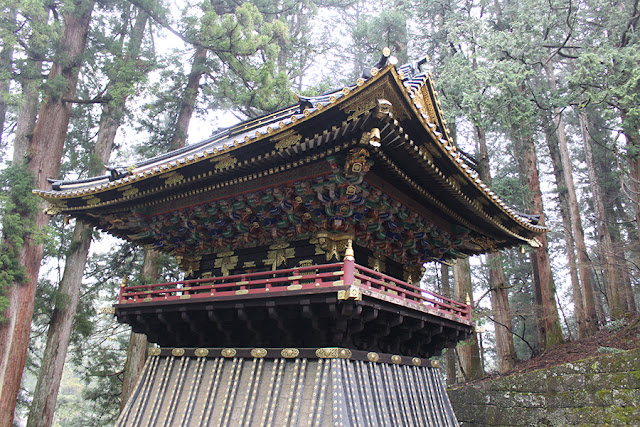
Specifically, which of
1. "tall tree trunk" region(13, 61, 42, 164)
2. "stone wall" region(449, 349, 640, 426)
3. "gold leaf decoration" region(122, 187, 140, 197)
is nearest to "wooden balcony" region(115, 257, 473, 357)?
"gold leaf decoration" region(122, 187, 140, 197)

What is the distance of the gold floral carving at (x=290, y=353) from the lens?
7.29 m

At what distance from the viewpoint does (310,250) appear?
802cm

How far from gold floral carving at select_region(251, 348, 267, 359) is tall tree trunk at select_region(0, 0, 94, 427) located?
6442mm

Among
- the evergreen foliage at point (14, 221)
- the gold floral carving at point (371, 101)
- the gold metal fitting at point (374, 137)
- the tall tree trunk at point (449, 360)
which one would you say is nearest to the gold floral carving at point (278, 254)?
the gold metal fitting at point (374, 137)

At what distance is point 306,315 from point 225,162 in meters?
2.78

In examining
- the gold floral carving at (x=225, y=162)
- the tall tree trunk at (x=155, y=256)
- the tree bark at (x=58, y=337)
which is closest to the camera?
the gold floral carving at (x=225, y=162)

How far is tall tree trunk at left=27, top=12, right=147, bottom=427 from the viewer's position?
38.5 feet

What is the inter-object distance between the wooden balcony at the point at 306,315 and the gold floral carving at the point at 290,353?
137mm

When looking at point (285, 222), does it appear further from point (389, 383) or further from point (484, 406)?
point (484, 406)

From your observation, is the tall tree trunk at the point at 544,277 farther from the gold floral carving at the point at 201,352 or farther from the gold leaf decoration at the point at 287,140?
the gold floral carving at the point at 201,352

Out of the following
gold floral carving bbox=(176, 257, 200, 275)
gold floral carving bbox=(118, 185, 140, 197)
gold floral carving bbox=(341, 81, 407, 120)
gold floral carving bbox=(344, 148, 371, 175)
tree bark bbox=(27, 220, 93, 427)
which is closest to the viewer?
gold floral carving bbox=(341, 81, 407, 120)

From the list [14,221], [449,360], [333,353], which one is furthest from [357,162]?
[449,360]

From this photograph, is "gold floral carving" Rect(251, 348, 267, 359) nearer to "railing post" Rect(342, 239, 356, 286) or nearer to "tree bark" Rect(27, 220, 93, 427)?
"railing post" Rect(342, 239, 356, 286)

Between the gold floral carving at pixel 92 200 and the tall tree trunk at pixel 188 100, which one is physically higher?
the tall tree trunk at pixel 188 100
